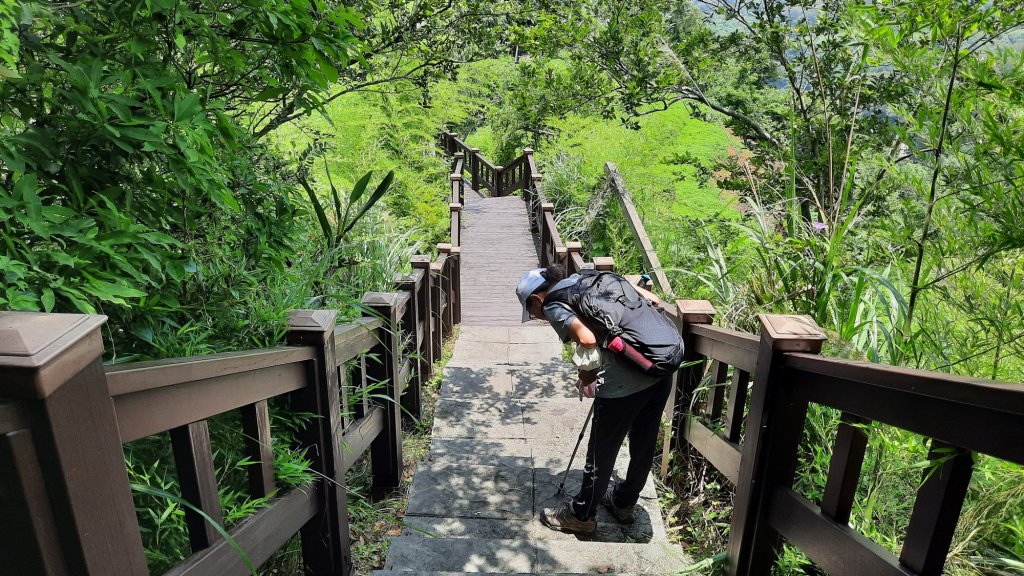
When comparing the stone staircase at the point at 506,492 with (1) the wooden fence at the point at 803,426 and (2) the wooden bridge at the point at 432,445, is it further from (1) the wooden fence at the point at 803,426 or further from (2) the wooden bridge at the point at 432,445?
(1) the wooden fence at the point at 803,426

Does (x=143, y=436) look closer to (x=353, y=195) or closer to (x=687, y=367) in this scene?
(x=353, y=195)

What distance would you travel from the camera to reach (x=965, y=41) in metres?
2.30

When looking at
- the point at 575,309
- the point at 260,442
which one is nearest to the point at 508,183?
the point at 575,309

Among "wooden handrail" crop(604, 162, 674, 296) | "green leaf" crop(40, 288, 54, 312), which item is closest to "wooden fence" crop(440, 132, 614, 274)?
"wooden handrail" crop(604, 162, 674, 296)

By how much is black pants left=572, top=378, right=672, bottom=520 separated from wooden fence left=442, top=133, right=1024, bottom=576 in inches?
8.8

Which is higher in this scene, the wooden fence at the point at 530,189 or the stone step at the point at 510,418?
the wooden fence at the point at 530,189

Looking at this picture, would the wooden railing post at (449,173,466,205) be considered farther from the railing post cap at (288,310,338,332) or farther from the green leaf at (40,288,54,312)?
the green leaf at (40,288,54,312)

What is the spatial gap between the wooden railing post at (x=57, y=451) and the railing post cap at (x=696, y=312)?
2.48 metres

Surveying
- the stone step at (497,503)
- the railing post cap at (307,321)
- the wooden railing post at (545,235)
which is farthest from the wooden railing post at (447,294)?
the railing post cap at (307,321)

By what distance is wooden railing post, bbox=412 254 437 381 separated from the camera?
4586 millimetres

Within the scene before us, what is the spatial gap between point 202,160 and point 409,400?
2959 mm

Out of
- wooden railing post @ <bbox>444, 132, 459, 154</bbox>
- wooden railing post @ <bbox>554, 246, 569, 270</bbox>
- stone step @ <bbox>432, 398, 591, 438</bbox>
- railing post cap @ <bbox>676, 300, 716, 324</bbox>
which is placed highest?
wooden railing post @ <bbox>444, 132, 459, 154</bbox>

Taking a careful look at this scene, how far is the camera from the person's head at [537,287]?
2977 mm

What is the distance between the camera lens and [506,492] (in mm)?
3404
